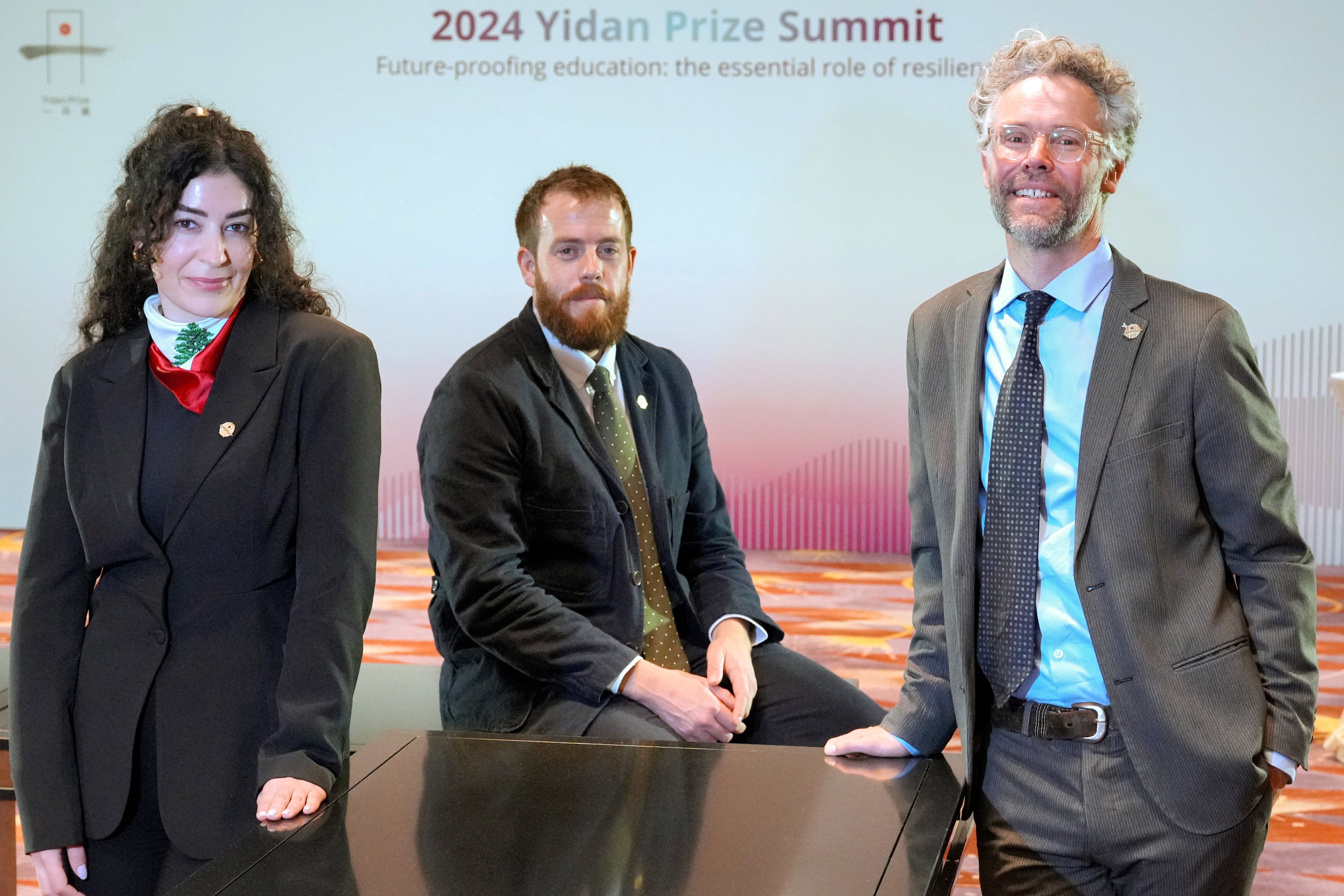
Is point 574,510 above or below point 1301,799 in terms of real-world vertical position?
above

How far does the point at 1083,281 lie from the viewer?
73.4 inches

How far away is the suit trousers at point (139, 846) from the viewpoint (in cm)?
192

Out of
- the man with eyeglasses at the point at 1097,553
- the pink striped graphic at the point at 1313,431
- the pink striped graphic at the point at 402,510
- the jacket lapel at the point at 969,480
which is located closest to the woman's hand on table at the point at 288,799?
the man with eyeglasses at the point at 1097,553

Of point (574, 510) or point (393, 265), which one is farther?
point (393, 265)

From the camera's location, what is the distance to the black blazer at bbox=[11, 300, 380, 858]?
1.89 m

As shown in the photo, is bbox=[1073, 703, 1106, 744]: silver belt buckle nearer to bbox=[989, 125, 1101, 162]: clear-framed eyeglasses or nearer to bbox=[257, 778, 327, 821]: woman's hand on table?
bbox=[989, 125, 1101, 162]: clear-framed eyeglasses

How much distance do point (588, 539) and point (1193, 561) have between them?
1207 millimetres

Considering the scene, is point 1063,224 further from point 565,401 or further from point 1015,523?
point 565,401

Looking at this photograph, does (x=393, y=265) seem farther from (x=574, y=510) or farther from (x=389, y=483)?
(x=574, y=510)

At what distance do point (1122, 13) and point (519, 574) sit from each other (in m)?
5.27

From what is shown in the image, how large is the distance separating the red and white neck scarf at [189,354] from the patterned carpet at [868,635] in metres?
1.72

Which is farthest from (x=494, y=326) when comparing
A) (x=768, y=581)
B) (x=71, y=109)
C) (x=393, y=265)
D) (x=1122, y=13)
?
(x=1122, y=13)

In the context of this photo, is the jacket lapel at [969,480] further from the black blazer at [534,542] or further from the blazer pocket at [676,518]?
the blazer pocket at [676,518]

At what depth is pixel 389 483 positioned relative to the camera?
7539 millimetres
